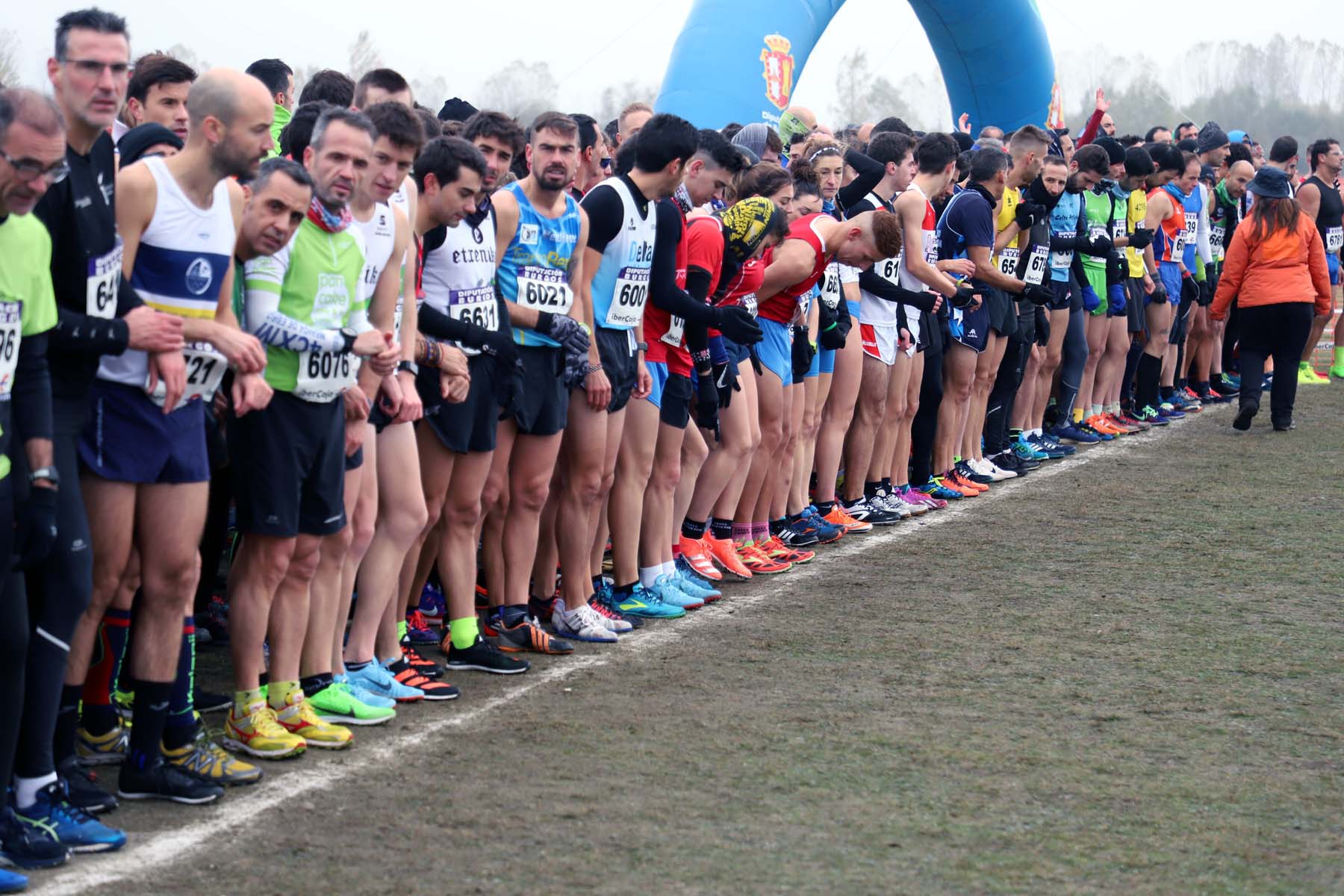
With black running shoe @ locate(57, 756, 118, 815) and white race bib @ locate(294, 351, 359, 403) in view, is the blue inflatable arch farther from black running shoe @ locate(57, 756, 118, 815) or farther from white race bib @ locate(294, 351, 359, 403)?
black running shoe @ locate(57, 756, 118, 815)

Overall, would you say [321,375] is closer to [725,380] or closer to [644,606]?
[644,606]

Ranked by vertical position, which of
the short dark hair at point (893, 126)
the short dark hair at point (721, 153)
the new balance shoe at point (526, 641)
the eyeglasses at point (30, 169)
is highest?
the short dark hair at point (893, 126)

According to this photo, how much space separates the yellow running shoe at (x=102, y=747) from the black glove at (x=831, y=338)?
472 cm

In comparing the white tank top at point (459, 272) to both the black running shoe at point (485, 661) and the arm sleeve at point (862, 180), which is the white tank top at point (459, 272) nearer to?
the black running shoe at point (485, 661)

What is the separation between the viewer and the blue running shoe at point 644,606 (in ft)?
22.8

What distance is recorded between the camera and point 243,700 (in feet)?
15.9

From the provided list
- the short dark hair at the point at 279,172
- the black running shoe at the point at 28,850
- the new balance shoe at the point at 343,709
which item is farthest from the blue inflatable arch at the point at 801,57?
the black running shoe at the point at 28,850

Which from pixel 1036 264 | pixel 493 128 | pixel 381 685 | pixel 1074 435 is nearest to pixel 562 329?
pixel 493 128

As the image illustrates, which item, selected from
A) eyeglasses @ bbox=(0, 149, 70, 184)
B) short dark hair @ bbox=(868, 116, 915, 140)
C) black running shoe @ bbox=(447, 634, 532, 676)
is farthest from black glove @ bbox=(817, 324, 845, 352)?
eyeglasses @ bbox=(0, 149, 70, 184)

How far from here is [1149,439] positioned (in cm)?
1284

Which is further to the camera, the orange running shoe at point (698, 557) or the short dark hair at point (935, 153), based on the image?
the short dark hair at point (935, 153)

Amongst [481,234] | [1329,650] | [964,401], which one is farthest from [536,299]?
[964,401]

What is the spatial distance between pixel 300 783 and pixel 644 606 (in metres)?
2.58

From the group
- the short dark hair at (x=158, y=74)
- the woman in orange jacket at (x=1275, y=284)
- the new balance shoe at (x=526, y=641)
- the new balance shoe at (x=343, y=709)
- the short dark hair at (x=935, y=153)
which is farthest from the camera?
the woman in orange jacket at (x=1275, y=284)
